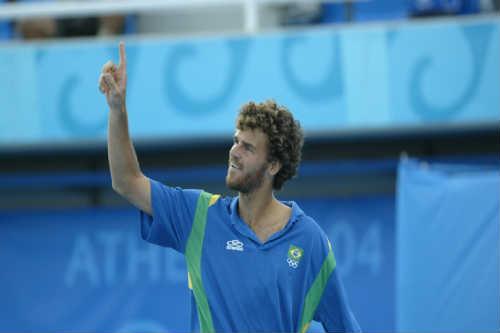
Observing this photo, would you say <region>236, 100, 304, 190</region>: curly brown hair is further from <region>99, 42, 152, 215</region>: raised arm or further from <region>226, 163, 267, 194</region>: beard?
<region>99, 42, 152, 215</region>: raised arm

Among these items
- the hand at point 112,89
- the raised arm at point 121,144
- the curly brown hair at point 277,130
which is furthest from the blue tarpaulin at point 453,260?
the hand at point 112,89

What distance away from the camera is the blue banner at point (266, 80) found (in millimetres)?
7832

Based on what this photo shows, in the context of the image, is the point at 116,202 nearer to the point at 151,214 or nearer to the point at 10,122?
the point at 10,122

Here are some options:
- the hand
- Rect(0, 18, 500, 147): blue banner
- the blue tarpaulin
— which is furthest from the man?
Rect(0, 18, 500, 147): blue banner

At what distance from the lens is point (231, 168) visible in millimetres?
3707

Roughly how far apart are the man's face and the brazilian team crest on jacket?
12.1 inches

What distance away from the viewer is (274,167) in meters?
3.87

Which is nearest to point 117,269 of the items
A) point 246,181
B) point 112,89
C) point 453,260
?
point 453,260

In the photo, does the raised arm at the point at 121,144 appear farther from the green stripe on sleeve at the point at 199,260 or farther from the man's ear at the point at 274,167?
the man's ear at the point at 274,167

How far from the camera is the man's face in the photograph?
12.2 ft

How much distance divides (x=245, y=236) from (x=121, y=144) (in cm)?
62

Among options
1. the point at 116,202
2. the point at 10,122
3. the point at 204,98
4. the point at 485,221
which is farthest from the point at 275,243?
the point at 116,202

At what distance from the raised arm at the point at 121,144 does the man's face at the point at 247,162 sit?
359mm

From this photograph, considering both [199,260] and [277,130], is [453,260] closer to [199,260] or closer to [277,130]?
[277,130]
